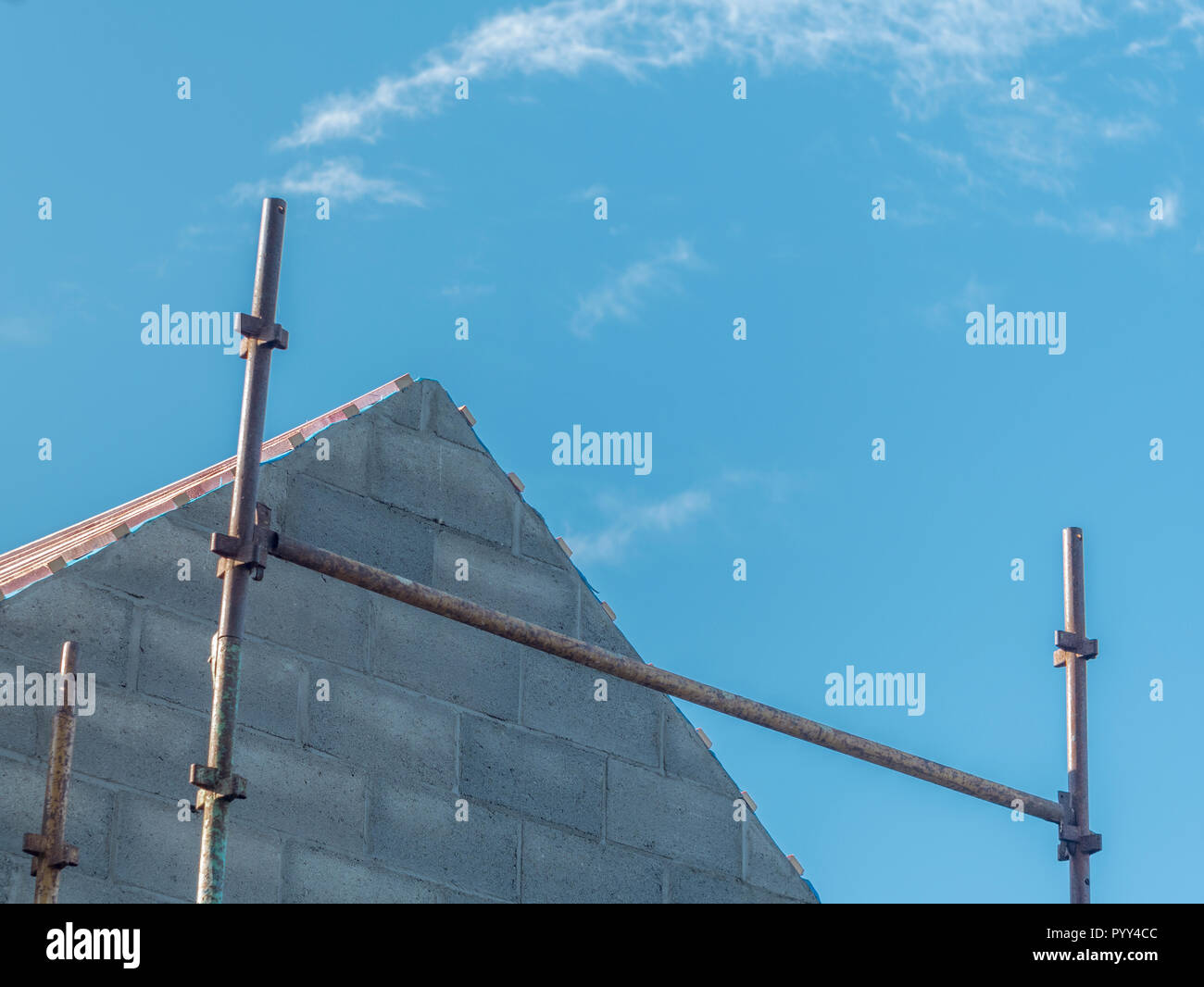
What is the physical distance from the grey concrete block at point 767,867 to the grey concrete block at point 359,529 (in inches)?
119

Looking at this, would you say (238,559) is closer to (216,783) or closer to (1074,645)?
(216,783)

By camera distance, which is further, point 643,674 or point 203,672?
point 203,672

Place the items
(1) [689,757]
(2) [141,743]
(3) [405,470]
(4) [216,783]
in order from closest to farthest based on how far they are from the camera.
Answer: (4) [216,783] → (2) [141,743] → (3) [405,470] → (1) [689,757]

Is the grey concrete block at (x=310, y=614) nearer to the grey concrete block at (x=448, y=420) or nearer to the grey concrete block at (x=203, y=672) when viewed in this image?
the grey concrete block at (x=203, y=672)

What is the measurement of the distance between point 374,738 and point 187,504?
192 centimetres

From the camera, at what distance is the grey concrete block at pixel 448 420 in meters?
13.4

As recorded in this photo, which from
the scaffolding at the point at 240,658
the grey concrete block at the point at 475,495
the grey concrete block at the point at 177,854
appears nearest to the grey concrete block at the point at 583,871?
the grey concrete block at the point at 177,854

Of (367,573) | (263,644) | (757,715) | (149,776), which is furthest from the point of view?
(263,644)

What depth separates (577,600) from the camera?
1364 cm

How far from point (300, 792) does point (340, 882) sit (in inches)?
24.1

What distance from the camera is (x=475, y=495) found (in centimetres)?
1338

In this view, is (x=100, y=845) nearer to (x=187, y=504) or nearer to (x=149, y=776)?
(x=149, y=776)

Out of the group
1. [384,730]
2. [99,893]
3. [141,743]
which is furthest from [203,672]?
[99,893]
